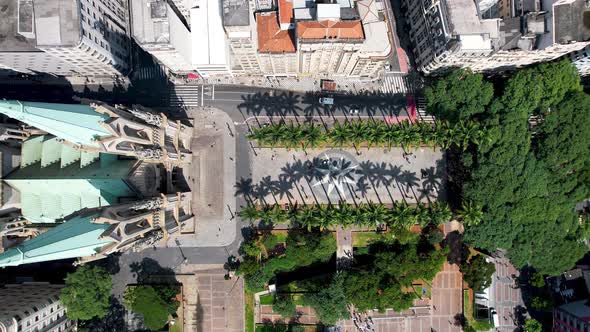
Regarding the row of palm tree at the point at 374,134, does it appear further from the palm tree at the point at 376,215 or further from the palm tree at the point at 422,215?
the palm tree at the point at 376,215

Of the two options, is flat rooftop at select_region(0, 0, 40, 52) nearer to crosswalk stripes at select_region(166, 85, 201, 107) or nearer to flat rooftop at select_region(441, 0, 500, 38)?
crosswalk stripes at select_region(166, 85, 201, 107)

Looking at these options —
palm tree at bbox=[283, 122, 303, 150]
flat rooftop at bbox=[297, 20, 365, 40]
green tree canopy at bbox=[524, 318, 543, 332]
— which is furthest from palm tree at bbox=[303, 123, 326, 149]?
green tree canopy at bbox=[524, 318, 543, 332]

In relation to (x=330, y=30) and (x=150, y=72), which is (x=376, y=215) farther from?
(x=150, y=72)

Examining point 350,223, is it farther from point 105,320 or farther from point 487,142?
point 105,320

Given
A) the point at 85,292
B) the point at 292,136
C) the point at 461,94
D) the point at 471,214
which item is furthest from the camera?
the point at 292,136

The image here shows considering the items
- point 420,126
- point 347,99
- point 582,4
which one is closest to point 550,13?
point 582,4

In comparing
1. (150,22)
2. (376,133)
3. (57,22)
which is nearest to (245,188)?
(376,133)
